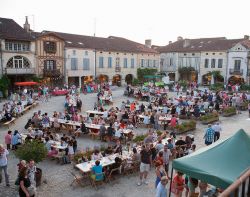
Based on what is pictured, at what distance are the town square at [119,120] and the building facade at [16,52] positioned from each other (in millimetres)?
Result: 116

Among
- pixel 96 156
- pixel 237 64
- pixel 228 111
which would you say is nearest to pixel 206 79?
pixel 237 64

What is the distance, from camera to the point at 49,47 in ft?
114

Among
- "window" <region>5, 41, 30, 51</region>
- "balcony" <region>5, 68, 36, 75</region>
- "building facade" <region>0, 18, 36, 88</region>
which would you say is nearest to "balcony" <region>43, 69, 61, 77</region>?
"building facade" <region>0, 18, 36, 88</region>

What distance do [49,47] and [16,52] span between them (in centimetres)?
444

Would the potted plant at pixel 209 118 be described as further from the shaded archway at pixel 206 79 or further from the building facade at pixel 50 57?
the shaded archway at pixel 206 79

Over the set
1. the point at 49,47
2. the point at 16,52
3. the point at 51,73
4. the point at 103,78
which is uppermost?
the point at 49,47

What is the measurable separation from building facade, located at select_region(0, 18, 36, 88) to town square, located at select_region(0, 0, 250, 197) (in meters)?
→ 0.12

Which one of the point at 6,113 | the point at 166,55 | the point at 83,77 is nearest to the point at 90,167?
the point at 6,113

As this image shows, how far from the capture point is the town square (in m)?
7.94

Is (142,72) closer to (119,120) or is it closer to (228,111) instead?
(228,111)

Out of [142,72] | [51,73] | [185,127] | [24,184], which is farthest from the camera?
[142,72]

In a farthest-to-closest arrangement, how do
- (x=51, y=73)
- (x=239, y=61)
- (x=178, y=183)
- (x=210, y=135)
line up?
(x=239, y=61) → (x=51, y=73) → (x=210, y=135) → (x=178, y=183)

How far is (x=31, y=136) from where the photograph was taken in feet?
44.4

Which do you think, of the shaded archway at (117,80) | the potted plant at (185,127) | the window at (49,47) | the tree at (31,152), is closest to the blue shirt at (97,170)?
the tree at (31,152)
